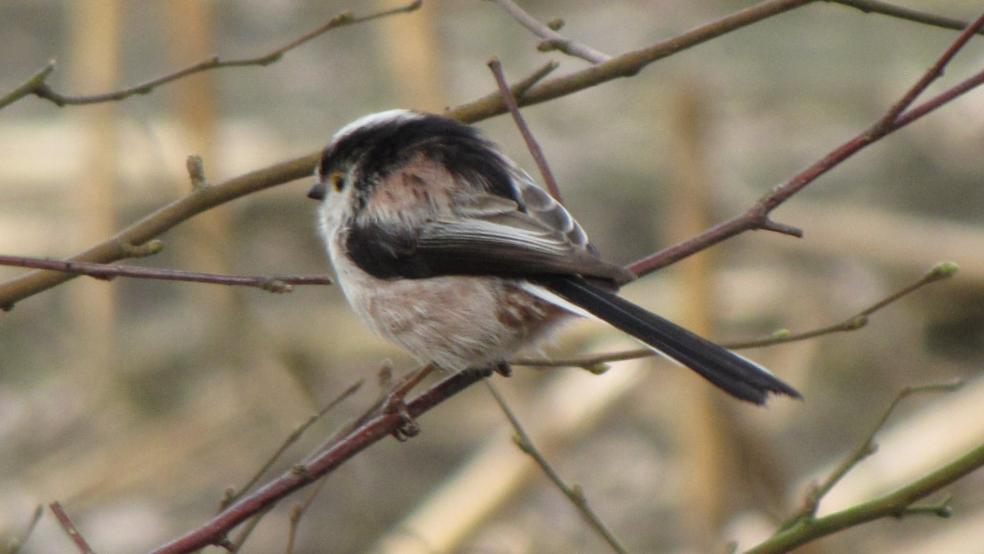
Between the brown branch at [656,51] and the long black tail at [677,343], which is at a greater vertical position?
the brown branch at [656,51]

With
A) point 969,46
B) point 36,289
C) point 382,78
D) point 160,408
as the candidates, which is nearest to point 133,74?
point 382,78

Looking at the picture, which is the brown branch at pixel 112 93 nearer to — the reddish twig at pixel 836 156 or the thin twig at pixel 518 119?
the thin twig at pixel 518 119

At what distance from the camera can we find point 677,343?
215 cm

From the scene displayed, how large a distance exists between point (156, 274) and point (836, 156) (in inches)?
42.5

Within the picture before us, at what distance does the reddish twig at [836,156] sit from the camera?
2021mm

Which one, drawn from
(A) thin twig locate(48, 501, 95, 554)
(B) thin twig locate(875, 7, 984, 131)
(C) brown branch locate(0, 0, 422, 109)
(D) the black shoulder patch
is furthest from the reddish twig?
(A) thin twig locate(48, 501, 95, 554)

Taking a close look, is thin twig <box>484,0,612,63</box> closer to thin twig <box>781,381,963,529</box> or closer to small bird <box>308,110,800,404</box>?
small bird <box>308,110,800,404</box>

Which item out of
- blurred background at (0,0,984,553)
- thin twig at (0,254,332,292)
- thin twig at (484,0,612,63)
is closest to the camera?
thin twig at (0,254,332,292)

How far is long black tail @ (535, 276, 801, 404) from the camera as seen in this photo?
6.56 ft

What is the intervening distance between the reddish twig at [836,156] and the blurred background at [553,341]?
134 cm

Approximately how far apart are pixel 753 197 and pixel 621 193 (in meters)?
0.90

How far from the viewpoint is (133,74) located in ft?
22.2

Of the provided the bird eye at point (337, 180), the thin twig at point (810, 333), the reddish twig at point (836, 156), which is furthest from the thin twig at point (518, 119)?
the bird eye at point (337, 180)

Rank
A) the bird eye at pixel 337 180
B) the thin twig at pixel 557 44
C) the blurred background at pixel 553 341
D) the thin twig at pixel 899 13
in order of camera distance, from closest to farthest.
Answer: the thin twig at pixel 899 13
the thin twig at pixel 557 44
the bird eye at pixel 337 180
the blurred background at pixel 553 341
